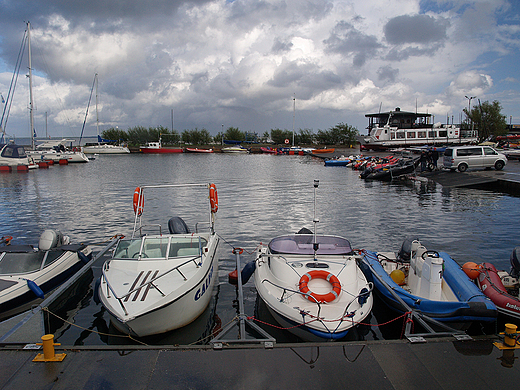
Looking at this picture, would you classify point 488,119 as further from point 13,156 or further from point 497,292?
point 13,156

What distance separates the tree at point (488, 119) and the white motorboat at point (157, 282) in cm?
8608

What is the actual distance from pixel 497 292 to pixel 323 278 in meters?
4.23

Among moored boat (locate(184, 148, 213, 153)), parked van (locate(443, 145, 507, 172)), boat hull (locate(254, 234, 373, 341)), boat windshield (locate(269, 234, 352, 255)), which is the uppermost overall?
moored boat (locate(184, 148, 213, 153))

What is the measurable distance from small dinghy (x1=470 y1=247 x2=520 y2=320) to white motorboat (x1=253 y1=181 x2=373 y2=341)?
9.58ft

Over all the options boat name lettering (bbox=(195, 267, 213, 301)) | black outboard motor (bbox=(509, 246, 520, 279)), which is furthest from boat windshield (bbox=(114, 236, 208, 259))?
black outboard motor (bbox=(509, 246, 520, 279))

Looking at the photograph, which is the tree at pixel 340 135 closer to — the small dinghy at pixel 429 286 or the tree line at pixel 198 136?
the tree line at pixel 198 136

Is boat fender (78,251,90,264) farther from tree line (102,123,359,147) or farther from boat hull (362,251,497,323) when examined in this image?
tree line (102,123,359,147)

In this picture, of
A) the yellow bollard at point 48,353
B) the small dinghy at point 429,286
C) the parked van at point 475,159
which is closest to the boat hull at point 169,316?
the yellow bollard at point 48,353

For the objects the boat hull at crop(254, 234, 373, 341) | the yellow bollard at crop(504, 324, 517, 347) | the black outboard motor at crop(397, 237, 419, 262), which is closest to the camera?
the yellow bollard at crop(504, 324, 517, 347)

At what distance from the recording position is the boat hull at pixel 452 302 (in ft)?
24.2

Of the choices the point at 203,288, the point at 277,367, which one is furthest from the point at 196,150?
the point at 277,367

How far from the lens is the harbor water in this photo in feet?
30.8

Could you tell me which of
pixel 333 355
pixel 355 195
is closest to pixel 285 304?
pixel 333 355

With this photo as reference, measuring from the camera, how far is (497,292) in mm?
8289
